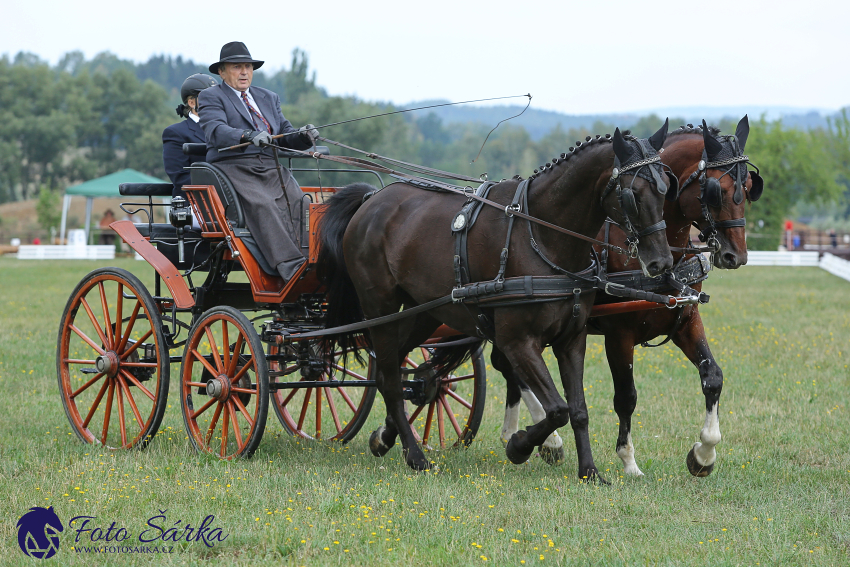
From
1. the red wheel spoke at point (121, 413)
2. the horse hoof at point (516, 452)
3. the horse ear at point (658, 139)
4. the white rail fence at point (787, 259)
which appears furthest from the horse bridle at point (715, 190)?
the white rail fence at point (787, 259)

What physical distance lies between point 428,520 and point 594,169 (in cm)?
222

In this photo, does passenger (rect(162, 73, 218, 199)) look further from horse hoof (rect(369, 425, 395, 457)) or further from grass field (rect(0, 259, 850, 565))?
horse hoof (rect(369, 425, 395, 457))

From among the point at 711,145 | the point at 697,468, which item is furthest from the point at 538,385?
the point at 711,145

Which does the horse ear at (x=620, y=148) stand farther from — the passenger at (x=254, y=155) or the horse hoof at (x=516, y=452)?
the passenger at (x=254, y=155)

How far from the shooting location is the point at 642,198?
5035 mm

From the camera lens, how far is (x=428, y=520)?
190 inches

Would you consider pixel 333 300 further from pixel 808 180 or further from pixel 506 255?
pixel 808 180

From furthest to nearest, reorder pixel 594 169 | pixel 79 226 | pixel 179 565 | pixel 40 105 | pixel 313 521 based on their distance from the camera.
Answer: pixel 40 105 → pixel 79 226 → pixel 594 169 → pixel 313 521 → pixel 179 565

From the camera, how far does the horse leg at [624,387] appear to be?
6227mm

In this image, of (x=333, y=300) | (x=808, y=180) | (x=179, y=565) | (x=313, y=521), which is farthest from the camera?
(x=808, y=180)

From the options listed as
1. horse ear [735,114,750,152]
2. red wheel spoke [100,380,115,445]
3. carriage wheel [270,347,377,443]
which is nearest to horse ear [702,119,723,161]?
horse ear [735,114,750,152]

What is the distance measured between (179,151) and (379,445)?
117 inches

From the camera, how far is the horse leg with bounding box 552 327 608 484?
5.57 m

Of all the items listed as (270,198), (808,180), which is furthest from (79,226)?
(270,198)
